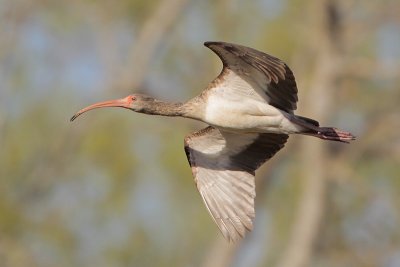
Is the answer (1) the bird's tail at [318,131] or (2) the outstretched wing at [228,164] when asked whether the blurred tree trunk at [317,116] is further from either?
(1) the bird's tail at [318,131]

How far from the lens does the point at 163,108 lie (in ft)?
48.3

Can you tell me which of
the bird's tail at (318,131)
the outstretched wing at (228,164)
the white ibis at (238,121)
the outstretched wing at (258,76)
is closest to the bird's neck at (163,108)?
the white ibis at (238,121)

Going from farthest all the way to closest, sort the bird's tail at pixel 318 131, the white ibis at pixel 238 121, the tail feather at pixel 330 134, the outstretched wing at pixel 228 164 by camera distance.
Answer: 1. the outstretched wing at pixel 228 164
2. the tail feather at pixel 330 134
3. the bird's tail at pixel 318 131
4. the white ibis at pixel 238 121

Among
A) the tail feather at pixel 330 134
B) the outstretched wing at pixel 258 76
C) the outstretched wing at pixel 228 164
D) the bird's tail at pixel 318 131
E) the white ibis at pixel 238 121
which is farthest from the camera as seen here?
the outstretched wing at pixel 228 164

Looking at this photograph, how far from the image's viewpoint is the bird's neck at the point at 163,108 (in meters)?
14.6

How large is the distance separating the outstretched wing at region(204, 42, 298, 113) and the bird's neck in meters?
0.46

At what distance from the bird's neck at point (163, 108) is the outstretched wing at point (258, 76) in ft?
1.49

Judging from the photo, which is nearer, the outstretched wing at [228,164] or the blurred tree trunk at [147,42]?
the outstretched wing at [228,164]

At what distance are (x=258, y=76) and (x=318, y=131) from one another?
2.55 feet

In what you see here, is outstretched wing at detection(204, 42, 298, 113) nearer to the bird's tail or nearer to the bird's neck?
the bird's tail

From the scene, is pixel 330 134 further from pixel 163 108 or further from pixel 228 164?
pixel 163 108

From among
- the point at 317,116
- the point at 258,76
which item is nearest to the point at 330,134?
the point at 258,76

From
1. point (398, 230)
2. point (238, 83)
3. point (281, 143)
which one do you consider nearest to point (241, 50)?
point (238, 83)

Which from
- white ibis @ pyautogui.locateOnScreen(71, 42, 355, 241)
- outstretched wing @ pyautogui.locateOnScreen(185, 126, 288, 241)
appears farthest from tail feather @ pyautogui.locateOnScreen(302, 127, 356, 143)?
outstretched wing @ pyautogui.locateOnScreen(185, 126, 288, 241)
